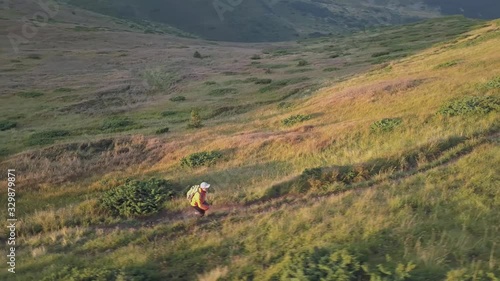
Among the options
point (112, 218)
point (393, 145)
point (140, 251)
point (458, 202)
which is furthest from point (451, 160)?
point (112, 218)

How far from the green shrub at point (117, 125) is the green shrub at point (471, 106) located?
24.3 metres

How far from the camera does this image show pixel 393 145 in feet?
50.9

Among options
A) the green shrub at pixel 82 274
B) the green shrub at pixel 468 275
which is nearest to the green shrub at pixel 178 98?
the green shrub at pixel 82 274

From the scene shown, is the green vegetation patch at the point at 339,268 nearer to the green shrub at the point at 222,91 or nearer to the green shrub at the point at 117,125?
the green shrub at the point at 117,125

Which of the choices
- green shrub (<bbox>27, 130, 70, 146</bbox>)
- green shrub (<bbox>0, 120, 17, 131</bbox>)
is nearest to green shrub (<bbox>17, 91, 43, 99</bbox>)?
green shrub (<bbox>0, 120, 17, 131</bbox>)

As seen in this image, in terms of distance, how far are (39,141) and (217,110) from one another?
51.9 ft

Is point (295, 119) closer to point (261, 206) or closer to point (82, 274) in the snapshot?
point (261, 206)

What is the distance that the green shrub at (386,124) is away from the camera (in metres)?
17.6

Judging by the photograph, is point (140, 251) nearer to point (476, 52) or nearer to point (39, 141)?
point (39, 141)

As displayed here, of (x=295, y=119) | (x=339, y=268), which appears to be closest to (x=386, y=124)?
(x=295, y=119)

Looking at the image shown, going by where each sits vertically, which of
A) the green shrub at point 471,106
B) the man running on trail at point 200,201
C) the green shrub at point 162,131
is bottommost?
the green shrub at point 162,131

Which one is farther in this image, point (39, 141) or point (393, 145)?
point (39, 141)

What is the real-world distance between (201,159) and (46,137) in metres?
17.6

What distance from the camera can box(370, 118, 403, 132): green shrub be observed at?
17552mm
